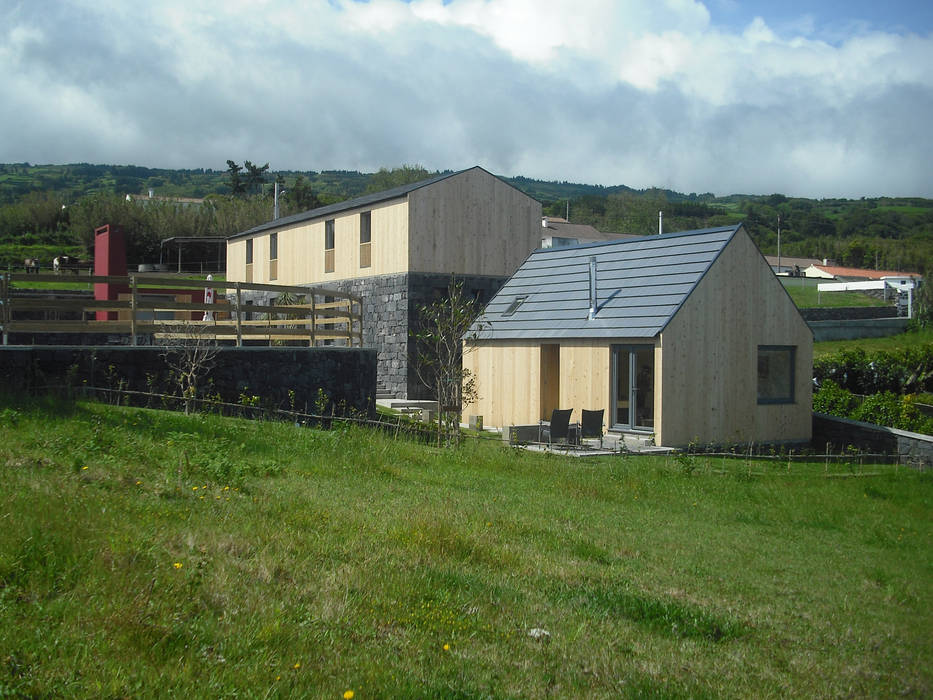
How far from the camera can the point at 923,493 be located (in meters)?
14.4

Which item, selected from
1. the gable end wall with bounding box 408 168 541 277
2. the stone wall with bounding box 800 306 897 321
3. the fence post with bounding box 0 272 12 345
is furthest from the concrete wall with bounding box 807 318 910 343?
the fence post with bounding box 0 272 12 345

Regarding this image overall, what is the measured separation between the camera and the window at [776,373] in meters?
22.2

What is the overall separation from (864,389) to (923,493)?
17.1 meters

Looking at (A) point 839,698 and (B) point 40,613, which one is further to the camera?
(A) point 839,698

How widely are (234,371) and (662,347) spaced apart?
9.51 m

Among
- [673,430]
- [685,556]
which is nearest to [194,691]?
[685,556]

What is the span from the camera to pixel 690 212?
378 feet

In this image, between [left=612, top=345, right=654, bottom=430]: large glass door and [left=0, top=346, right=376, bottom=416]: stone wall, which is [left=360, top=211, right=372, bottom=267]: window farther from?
[left=0, top=346, right=376, bottom=416]: stone wall

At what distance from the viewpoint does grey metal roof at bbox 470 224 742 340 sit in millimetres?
20578

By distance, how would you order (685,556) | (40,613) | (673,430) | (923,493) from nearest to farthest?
(40,613) < (685,556) < (923,493) < (673,430)

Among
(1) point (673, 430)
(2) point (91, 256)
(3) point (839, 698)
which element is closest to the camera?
(3) point (839, 698)

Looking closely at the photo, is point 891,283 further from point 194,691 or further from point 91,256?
point 194,691

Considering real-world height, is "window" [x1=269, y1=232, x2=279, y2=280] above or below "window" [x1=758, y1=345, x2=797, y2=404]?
above

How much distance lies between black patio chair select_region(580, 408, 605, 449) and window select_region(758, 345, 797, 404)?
510 centimetres
